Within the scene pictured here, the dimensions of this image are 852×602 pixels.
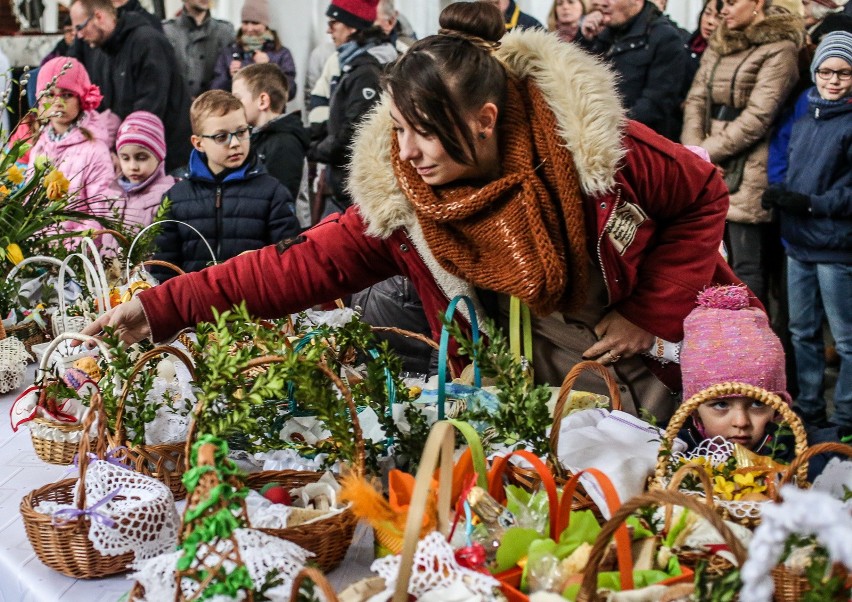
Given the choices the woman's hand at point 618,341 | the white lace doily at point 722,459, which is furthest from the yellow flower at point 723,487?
the woman's hand at point 618,341

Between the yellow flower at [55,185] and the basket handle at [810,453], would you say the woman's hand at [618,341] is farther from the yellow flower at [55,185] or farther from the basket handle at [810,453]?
the yellow flower at [55,185]

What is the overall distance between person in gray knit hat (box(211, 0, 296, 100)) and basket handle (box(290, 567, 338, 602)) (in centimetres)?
483

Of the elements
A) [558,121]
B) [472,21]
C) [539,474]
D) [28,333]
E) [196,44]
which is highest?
[472,21]

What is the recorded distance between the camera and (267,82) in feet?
14.7

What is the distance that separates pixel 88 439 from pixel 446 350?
623 mm

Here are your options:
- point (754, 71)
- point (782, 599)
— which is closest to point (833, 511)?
point (782, 599)

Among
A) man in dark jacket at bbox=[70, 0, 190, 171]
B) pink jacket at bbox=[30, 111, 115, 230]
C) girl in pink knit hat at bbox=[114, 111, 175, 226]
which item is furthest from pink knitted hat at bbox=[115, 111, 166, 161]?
man in dark jacket at bbox=[70, 0, 190, 171]

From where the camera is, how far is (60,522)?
146 cm

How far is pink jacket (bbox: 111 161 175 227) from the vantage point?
13.0 feet

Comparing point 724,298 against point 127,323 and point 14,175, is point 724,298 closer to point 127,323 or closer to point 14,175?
point 127,323

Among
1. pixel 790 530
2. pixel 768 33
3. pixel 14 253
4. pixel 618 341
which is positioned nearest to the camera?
pixel 790 530

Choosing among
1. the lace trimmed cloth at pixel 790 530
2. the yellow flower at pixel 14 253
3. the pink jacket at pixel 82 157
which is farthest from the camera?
the pink jacket at pixel 82 157

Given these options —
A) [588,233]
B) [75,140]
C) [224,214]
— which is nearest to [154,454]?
[588,233]

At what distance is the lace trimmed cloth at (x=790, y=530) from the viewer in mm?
972
